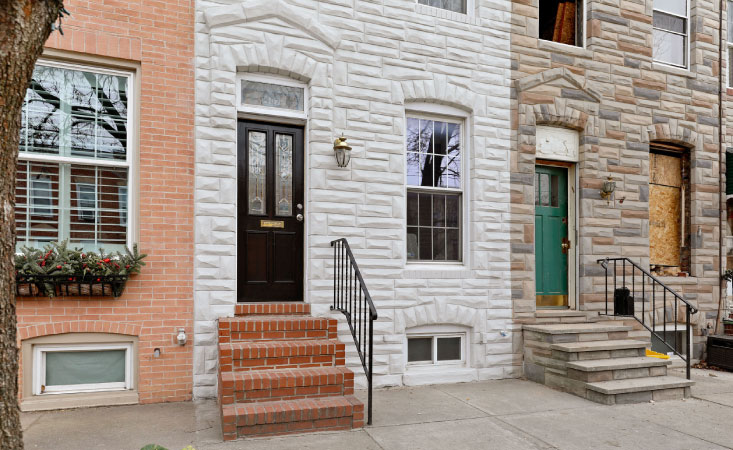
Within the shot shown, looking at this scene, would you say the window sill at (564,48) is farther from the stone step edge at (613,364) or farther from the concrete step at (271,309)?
the concrete step at (271,309)

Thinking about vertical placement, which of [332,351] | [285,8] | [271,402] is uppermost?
[285,8]

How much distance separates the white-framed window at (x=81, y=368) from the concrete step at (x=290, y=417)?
1.53 metres

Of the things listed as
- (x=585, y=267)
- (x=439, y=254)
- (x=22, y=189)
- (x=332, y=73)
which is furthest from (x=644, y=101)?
(x=22, y=189)

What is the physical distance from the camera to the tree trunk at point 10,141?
217 cm

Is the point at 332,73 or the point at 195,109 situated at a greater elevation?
the point at 332,73

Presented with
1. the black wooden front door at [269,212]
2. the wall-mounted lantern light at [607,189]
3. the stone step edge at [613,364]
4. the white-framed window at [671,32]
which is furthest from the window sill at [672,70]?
the black wooden front door at [269,212]

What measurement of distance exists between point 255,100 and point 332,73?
939mm

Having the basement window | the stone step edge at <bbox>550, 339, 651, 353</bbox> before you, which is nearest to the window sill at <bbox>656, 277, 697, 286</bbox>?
the stone step edge at <bbox>550, 339, 651, 353</bbox>

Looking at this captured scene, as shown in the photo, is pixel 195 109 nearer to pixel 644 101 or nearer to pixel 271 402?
pixel 271 402

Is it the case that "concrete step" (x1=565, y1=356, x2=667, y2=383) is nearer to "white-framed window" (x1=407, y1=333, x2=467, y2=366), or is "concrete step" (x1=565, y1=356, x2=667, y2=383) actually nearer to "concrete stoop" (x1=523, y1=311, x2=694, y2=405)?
"concrete stoop" (x1=523, y1=311, x2=694, y2=405)

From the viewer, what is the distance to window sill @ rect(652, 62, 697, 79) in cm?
757

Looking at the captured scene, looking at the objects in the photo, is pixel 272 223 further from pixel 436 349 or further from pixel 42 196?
pixel 436 349

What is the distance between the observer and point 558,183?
7152 mm

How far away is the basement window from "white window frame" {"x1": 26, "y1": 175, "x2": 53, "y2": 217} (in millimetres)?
6609
